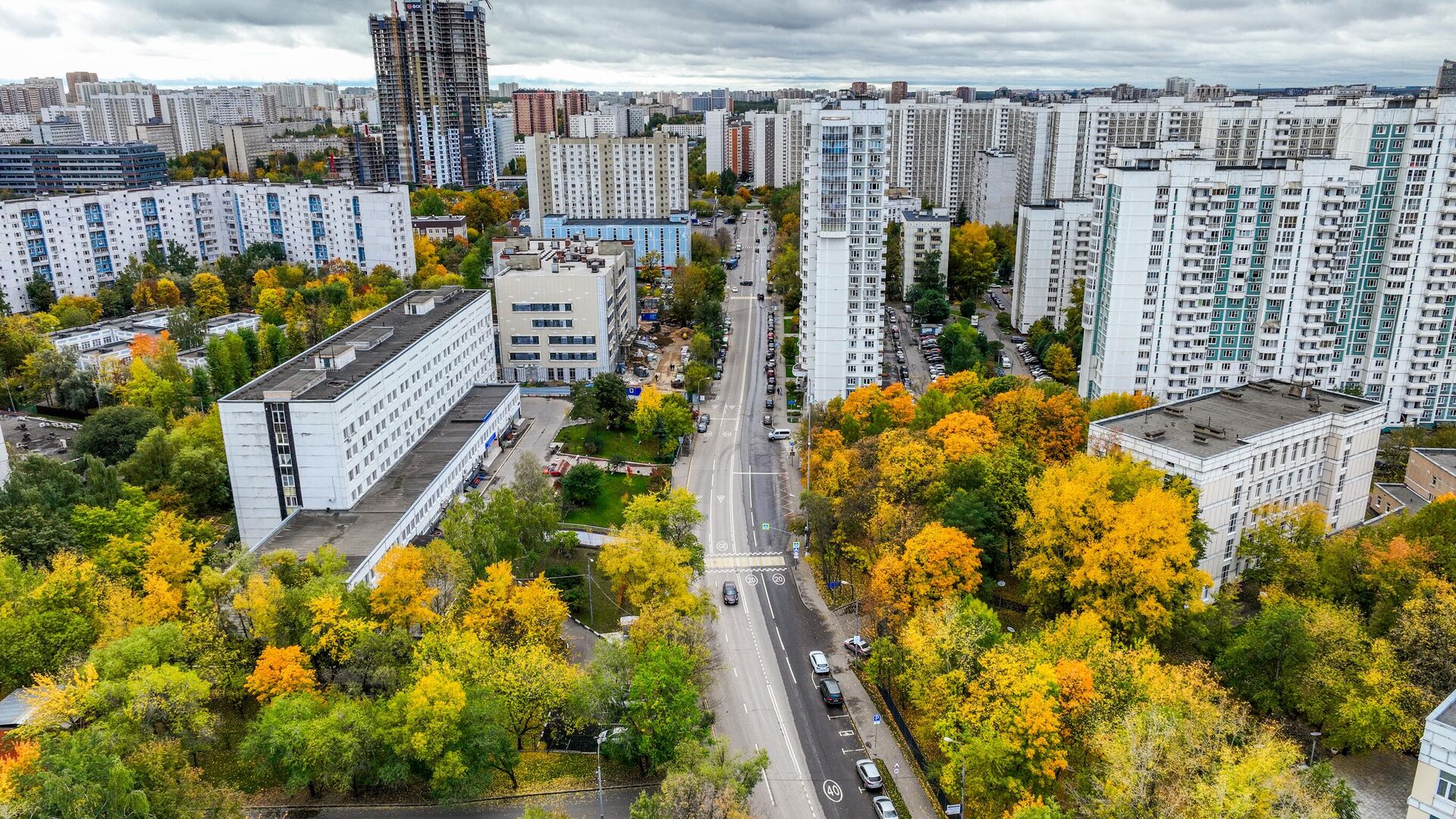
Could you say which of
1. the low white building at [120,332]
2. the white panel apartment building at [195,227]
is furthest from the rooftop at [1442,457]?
the white panel apartment building at [195,227]

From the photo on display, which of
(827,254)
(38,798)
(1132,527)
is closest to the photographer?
(38,798)

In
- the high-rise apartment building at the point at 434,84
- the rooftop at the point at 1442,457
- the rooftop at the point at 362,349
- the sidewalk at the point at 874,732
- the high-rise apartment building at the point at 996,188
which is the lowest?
the sidewalk at the point at 874,732

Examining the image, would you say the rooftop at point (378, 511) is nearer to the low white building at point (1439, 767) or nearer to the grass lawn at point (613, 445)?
the grass lawn at point (613, 445)

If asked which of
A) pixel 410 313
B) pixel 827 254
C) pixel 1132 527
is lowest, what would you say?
pixel 1132 527

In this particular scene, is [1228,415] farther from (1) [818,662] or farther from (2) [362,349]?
(2) [362,349]

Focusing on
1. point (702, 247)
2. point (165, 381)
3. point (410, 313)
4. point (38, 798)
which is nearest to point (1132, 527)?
point (38, 798)

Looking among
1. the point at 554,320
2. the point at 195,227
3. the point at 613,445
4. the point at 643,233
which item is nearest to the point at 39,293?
the point at 195,227

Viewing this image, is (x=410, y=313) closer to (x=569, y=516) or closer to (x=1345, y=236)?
(x=569, y=516)
